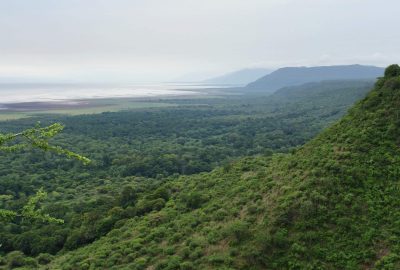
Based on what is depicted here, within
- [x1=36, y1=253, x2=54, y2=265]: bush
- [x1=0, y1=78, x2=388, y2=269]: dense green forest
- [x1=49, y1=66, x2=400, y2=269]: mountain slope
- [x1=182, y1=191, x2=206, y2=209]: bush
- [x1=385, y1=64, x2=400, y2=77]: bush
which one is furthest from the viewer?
[x1=36, y1=253, x2=54, y2=265]: bush

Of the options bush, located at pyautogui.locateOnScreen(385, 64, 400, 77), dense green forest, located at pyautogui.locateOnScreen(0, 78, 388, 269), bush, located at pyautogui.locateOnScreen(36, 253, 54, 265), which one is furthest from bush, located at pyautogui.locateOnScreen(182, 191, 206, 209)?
bush, located at pyautogui.locateOnScreen(385, 64, 400, 77)

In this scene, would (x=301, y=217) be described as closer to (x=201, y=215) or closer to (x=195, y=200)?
(x=201, y=215)

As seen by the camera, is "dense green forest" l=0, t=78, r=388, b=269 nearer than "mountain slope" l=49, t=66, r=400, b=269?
No

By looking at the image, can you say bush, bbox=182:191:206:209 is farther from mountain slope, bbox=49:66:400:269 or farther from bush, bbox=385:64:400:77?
bush, bbox=385:64:400:77

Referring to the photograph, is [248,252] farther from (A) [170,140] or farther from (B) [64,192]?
(A) [170,140]

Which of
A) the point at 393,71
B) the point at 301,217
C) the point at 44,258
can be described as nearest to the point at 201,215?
the point at 301,217

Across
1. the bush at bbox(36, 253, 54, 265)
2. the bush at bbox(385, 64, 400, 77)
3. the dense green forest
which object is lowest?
the bush at bbox(36, 253, 54, 265)

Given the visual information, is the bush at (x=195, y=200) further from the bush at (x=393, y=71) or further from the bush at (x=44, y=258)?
the bush at (x=393, y=71)

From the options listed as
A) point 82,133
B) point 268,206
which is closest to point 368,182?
point 268,206

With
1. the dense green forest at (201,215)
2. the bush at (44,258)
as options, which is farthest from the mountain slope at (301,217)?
the bush at (44,258)
